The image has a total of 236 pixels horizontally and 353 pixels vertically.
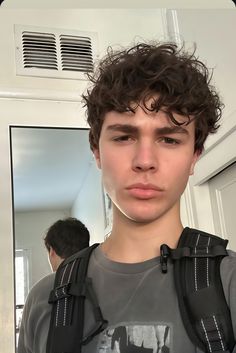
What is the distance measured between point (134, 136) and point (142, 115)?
28mm

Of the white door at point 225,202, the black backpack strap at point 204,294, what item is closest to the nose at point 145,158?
the black backpack strap at point 204,294

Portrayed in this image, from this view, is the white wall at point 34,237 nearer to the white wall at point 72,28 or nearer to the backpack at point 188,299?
the white wall at point 72,28

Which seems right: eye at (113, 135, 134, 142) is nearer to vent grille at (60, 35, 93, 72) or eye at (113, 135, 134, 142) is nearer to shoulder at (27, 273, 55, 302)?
shoulder at (27, 273, 55, 302)

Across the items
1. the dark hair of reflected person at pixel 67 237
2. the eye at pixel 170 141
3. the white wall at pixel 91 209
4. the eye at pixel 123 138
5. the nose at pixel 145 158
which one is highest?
the white wall at pixel 91 209

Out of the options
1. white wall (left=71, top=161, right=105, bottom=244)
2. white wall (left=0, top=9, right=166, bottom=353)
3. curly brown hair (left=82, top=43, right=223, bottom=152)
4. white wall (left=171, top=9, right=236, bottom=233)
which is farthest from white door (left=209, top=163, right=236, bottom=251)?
curly brown hair (left=82, top=43, right=223, bottom=152)

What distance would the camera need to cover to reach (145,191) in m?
0.55

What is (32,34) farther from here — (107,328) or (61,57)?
(107,328)

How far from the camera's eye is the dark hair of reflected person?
142 centimetres

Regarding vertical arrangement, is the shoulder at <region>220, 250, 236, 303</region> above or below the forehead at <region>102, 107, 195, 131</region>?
below

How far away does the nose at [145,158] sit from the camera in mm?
542

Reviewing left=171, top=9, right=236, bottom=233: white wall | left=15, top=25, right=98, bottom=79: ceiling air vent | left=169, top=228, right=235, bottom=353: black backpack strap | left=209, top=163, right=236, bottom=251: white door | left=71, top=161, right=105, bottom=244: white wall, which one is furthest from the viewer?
left=15, top=25, right=98, bottom=79: ceiling air vent

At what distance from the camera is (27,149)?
159 centimetres

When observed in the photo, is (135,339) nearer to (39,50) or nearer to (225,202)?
(225,202)

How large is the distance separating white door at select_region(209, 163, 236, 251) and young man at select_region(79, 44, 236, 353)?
0.81 metres
